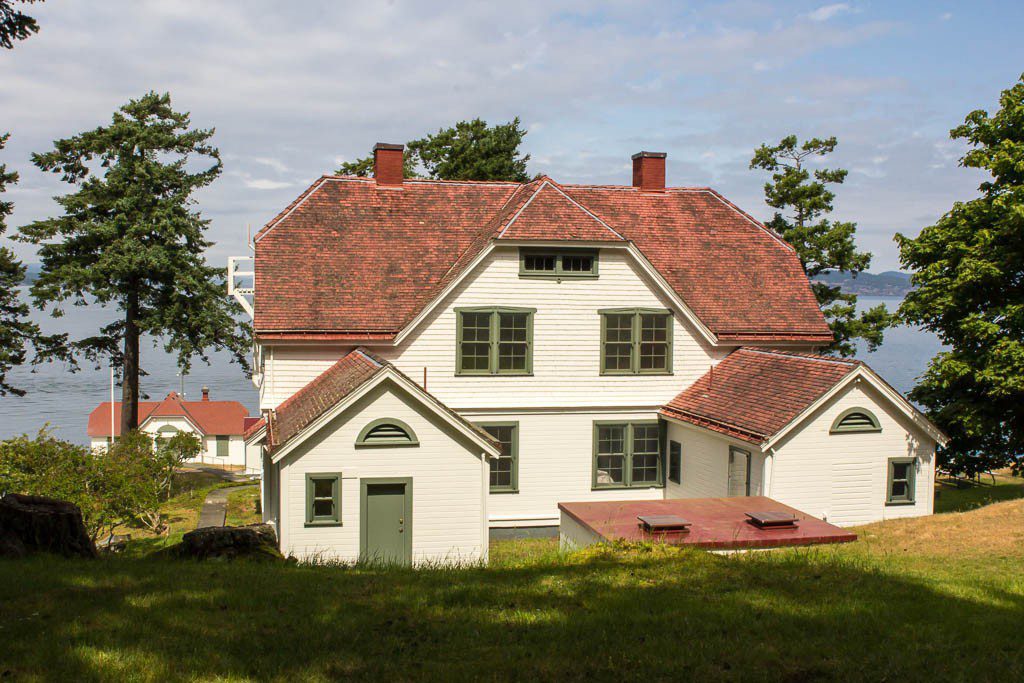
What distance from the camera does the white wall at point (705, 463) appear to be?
2055cm

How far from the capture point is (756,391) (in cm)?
2219

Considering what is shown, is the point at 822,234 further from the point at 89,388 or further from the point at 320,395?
the point at 89,388

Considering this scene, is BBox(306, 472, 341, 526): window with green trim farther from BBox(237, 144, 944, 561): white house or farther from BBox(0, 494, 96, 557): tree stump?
BBox(0, 494, 96, 557): tree stump

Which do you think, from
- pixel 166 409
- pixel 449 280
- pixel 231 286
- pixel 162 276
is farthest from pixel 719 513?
pixel 166 409

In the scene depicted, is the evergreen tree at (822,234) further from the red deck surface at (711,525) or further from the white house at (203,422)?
the white house at (203,422)

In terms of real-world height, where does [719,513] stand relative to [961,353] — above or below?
below

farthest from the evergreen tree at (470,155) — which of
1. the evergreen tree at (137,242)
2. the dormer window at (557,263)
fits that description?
the dormer window at (557,263)

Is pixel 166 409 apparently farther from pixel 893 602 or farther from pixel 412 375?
pixel 893 602

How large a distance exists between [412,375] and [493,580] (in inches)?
491

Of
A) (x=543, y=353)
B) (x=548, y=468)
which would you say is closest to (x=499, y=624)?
(x=548, y=468)

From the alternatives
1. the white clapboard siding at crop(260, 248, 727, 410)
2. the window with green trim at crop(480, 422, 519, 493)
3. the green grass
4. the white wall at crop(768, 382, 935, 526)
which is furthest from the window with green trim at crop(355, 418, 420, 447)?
the green grass

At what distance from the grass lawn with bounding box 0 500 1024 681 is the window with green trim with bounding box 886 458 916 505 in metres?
9.52

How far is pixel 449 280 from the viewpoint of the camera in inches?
913

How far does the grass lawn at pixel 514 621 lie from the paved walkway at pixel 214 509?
51.0ft
